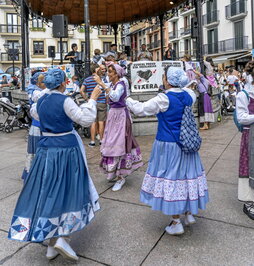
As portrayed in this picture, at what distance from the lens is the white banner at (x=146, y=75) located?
341 inches

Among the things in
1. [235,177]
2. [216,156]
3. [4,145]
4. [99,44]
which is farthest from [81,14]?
[99,44]

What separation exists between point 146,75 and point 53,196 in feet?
21.3

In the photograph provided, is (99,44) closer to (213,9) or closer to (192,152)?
(213,9)

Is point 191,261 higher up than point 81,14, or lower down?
lower down

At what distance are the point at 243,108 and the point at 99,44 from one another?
44.4 metres

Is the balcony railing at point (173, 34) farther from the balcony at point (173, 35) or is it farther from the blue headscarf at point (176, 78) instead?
the blue headscarf at point (176, 78)

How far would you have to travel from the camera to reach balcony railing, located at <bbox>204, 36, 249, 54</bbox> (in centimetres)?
3388

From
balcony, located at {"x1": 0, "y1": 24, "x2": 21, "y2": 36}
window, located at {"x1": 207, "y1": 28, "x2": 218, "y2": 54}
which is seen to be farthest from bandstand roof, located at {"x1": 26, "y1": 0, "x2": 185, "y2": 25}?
balcony, located at {"x1": 0, "y1": 24, "x2": 21, "y2": 36}

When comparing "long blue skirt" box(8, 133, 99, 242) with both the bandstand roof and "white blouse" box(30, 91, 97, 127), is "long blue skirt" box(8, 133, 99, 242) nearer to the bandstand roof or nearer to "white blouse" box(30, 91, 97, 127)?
"white blouse" box(30, 91, 97, 127)

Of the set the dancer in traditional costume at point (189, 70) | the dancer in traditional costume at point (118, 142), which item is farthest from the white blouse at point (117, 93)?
the dancer in traditional costume at point (189, 70)

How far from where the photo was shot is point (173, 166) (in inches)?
121

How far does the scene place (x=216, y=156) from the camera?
6336 millimetres

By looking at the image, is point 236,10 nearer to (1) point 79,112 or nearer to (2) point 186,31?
(2) point 186,31

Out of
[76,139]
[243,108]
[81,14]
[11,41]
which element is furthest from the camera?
[11,41]
